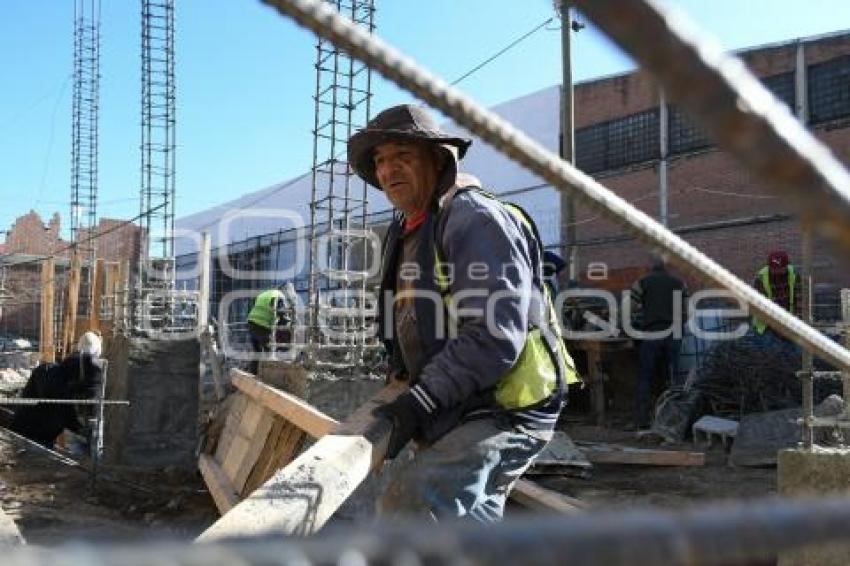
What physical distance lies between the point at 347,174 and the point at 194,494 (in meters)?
4.10

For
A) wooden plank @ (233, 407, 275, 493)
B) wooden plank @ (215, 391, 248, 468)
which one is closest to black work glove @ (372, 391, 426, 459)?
wooden plank @ (233, 407, 275, 493)

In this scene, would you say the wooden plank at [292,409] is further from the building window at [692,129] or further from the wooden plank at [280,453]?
the building window at [692,129]

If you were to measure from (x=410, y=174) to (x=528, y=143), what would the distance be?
1.82 meters

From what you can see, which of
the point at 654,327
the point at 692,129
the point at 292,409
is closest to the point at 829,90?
the point at 692,129

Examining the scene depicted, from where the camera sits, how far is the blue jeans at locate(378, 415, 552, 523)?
249cm

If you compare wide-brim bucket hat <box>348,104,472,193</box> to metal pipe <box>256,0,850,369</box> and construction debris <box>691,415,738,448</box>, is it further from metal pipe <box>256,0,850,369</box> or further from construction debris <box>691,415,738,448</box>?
construction debris <box>691,415,738,448</box>

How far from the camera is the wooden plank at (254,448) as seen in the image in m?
6.12

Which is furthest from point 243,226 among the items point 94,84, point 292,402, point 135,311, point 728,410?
point 292,402

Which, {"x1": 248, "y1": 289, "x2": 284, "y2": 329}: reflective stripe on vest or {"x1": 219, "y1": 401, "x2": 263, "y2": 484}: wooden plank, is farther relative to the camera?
{"x1": 248, "y1": 289, "x2": 284, "y2": 329}: reflective stripe on vest

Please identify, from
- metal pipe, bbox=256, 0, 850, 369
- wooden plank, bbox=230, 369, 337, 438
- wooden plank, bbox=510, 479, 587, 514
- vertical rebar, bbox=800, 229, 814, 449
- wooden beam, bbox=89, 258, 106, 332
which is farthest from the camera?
wooden beam, bbox=89, 258, 106, 332

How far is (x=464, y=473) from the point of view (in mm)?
2518

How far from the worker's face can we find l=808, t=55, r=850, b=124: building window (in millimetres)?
18343

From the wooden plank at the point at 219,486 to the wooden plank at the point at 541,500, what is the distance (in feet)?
6.46

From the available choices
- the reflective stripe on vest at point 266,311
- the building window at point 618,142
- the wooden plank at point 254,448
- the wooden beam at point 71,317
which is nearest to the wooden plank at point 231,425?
the wooden plank at point 254,448
